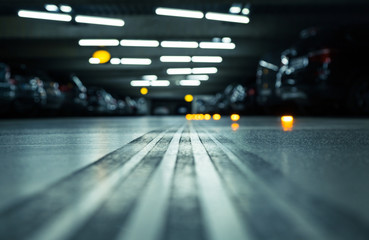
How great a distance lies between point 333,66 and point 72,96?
14.8 meters

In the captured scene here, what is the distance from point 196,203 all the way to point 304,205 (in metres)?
0.39

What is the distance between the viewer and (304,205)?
4.82 feet

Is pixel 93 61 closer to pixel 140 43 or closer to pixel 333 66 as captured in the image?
pixel 140 43

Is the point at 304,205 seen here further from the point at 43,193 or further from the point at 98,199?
the point at 43,193

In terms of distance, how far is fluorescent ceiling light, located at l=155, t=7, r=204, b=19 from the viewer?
57.7 feet

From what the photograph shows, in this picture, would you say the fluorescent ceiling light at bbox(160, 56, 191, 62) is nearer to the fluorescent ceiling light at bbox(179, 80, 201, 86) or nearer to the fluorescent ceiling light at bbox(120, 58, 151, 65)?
the fluorescent ceiling light at bbox(120, 58, 151, 65)

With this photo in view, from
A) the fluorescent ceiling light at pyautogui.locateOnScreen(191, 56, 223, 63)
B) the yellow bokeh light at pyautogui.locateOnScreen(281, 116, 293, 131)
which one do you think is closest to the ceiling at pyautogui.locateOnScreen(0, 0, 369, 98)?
the fluorescent ceiling light at pyautogui.locateOnScreen(191, 56, 223, 63)

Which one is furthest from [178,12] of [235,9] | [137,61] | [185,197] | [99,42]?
[185,197]

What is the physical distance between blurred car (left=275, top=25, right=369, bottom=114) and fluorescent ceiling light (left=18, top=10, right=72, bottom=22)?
11.2 metres

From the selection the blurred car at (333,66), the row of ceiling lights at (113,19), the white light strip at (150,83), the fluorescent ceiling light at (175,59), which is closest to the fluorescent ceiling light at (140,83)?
the white light strip at (150,83)

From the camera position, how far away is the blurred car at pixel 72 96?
20103 mm

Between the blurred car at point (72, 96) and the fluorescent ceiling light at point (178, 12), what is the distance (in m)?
5.94

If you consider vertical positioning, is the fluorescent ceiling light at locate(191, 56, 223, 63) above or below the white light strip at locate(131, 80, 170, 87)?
above

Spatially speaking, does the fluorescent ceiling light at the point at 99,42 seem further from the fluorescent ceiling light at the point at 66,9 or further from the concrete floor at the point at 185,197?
the concrete floor at the point at 185,197
